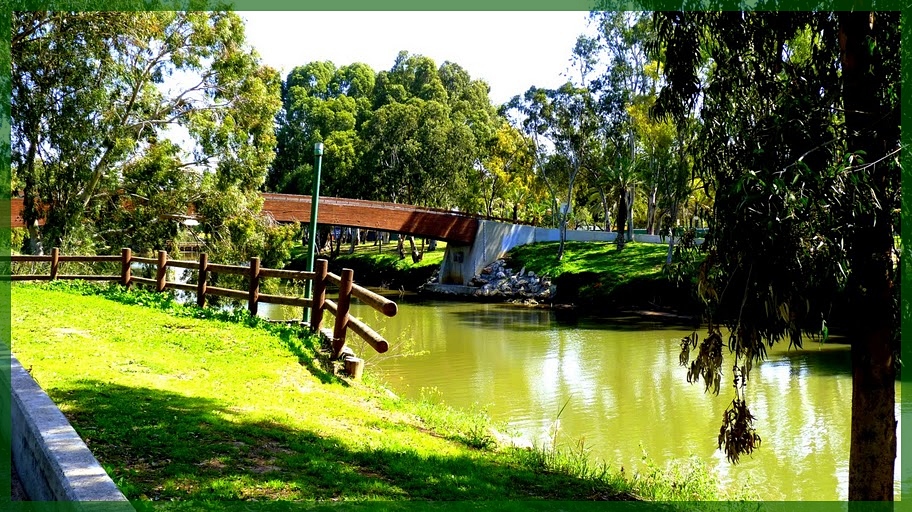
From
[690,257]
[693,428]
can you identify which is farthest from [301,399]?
[693,428]

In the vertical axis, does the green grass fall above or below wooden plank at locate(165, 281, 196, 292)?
above

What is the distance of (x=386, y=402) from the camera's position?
865 centimetres

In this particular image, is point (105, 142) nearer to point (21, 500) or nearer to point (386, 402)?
point (386, 402)

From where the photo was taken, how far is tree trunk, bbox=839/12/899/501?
18.8ft

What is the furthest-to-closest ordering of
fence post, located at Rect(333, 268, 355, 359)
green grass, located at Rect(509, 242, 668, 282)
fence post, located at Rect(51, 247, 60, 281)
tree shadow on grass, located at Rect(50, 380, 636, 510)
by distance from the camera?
green grass, located at Rect(509, 242, 668, 282) < fence post, located at Rect(51, 247, 60, 281) < fence post, located at Rect(333, 268, 355, 359) < tree shadow on grass, located at Rect(50, 380, 636, 510)

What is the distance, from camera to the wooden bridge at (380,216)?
32.8 m

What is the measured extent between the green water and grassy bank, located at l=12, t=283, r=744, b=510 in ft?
6.34

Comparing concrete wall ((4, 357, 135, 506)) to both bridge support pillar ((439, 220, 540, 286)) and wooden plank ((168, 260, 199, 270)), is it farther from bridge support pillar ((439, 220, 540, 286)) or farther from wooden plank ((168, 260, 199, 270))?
bridge support pillar ((439, 220, 540, 286))

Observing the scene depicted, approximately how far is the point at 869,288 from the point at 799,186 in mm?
1502

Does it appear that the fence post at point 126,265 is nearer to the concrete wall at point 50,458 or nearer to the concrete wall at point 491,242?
the concrete wall at point 50,458

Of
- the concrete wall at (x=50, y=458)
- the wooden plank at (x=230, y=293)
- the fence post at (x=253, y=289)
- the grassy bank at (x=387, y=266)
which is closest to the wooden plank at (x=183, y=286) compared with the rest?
the wooden plank at (x=230, y=293)

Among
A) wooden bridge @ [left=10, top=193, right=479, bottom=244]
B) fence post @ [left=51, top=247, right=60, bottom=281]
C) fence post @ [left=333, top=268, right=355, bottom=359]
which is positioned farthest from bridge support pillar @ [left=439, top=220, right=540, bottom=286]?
fence post @ [left=333, top=268, right=355, bottom=359]

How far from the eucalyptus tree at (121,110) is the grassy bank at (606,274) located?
1454cm

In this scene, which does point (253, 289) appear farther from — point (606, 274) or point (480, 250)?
point (480, 250)
